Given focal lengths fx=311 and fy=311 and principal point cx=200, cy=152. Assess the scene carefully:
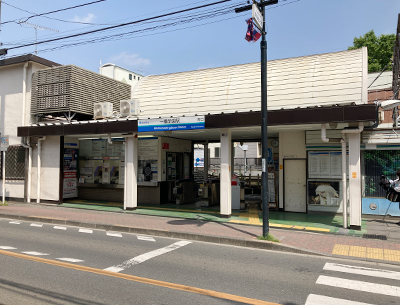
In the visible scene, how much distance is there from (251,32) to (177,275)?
20.0ft

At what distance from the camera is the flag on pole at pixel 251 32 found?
8.02m

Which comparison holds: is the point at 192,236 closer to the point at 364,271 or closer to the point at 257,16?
the point at 364,271

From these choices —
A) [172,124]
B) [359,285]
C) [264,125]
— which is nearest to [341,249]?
[359,285]

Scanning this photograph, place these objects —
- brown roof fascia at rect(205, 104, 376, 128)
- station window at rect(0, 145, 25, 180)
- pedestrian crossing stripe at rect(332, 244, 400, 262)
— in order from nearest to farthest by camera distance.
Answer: pedestrian crossing stripe at rect(332, 244, 400, 262) < brown roof fascia at rect(205, 104, 376, 128) < station window at rect(0, 145, 25, 180)

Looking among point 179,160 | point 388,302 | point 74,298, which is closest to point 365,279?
point 388,302

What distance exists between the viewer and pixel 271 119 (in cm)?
968

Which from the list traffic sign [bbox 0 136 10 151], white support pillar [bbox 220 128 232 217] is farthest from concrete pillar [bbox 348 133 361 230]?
traffic sign [bbox 0 136 10 151]

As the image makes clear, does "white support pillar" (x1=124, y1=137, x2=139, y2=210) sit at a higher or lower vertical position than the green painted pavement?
higher

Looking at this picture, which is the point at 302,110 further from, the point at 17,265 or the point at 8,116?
the point at 8,116

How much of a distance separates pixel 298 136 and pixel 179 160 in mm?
6251

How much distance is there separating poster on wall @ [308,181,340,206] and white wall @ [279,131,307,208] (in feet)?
1.38

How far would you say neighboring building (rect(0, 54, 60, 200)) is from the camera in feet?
48.9

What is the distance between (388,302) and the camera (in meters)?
4.63

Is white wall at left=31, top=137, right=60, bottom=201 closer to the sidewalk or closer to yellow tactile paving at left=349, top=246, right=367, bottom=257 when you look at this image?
the sidewalk
